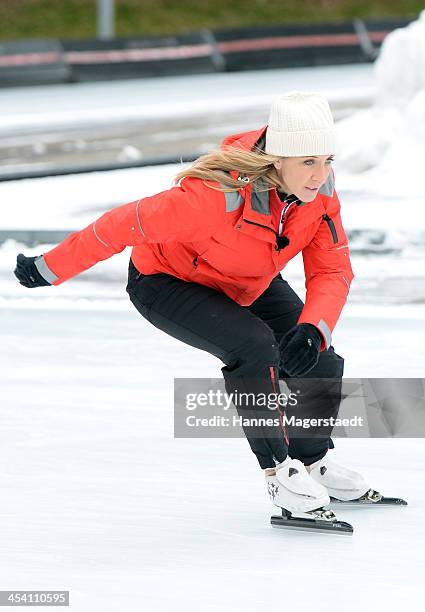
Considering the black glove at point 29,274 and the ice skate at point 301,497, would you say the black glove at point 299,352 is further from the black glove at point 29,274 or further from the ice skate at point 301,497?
the black glove at point 29,274

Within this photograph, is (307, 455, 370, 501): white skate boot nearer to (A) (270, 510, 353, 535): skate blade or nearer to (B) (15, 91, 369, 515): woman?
(B) (15, 91, 369, 515): woman

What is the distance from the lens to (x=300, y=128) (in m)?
3.59

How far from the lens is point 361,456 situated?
4500 mm

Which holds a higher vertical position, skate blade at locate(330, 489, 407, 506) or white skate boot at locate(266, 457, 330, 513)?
skate blade at locate(330, 489, 407, 506)

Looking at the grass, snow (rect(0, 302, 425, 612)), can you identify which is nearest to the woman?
snow (rect(0, 302, 425, 612))

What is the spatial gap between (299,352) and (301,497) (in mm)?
481

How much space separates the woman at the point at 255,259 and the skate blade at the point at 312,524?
4cm

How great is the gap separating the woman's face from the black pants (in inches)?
16.3

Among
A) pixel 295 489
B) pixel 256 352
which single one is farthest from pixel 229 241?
pixel 295 489

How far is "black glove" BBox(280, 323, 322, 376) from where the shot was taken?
3586mm

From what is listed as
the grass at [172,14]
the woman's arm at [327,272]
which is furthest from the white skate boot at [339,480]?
the grass at [172,14]

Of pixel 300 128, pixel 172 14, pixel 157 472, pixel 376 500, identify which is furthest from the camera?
pixel 172 14

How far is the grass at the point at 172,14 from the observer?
27.6 meters

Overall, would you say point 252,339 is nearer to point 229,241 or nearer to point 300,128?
point 229,241
